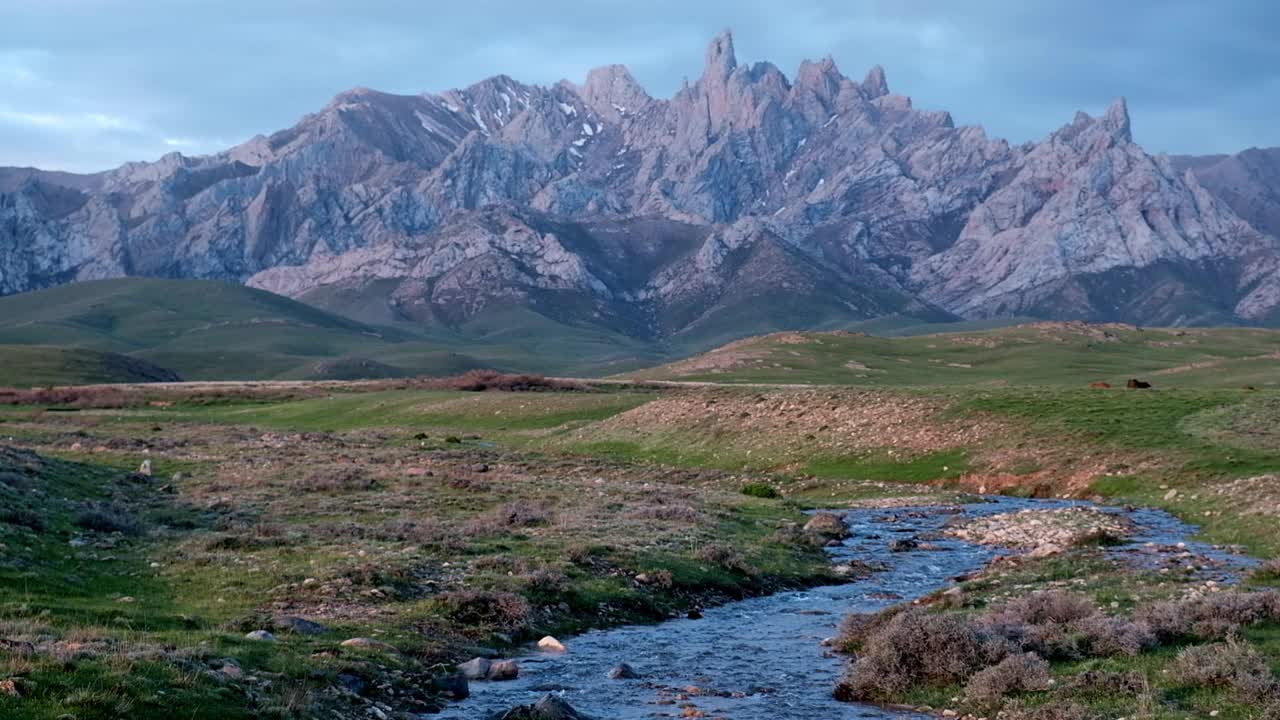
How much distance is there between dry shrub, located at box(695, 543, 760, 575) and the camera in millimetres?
36000

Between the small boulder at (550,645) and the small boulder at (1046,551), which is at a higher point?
the small boulder at (550,645)

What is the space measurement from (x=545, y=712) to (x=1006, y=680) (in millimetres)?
8505

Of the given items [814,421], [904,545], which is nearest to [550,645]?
[904,545]

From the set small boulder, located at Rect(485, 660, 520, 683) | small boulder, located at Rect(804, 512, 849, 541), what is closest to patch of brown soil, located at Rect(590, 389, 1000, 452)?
small boulder, located at Rect(804, 512, 849, 541)

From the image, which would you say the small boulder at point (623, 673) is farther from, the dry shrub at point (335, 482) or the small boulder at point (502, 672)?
the dry shrub at point (335, 482)

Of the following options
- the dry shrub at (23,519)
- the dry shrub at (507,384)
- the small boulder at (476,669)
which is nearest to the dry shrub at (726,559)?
the small boulder at (476,669)

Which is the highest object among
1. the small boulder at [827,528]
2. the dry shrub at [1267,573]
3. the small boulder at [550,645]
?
the dry shrub at [1267,573]

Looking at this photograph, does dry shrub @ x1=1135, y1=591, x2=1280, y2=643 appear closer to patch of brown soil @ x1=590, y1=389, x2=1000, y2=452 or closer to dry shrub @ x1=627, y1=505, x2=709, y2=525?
dry shrub @ x1=627, y1=505, x2=709, y2=525

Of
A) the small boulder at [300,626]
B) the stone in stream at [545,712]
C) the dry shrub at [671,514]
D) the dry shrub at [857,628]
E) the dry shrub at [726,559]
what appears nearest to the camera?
the stone in stream at [545,712]

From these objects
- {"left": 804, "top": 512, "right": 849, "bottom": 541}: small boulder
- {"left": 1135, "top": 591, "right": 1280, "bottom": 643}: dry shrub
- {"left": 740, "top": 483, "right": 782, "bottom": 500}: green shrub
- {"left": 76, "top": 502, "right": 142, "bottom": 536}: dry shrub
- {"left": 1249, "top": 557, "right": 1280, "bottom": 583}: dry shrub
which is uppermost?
{"left": 76, "top": 502, "right": 142, "bottom": 536}: dry shrub

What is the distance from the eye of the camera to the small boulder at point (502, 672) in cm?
2381

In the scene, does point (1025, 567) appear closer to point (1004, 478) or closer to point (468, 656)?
point (468, 656)

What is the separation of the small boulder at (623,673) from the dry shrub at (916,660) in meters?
4.34

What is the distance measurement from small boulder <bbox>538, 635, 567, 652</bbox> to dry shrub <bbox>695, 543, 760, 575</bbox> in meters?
10.2
